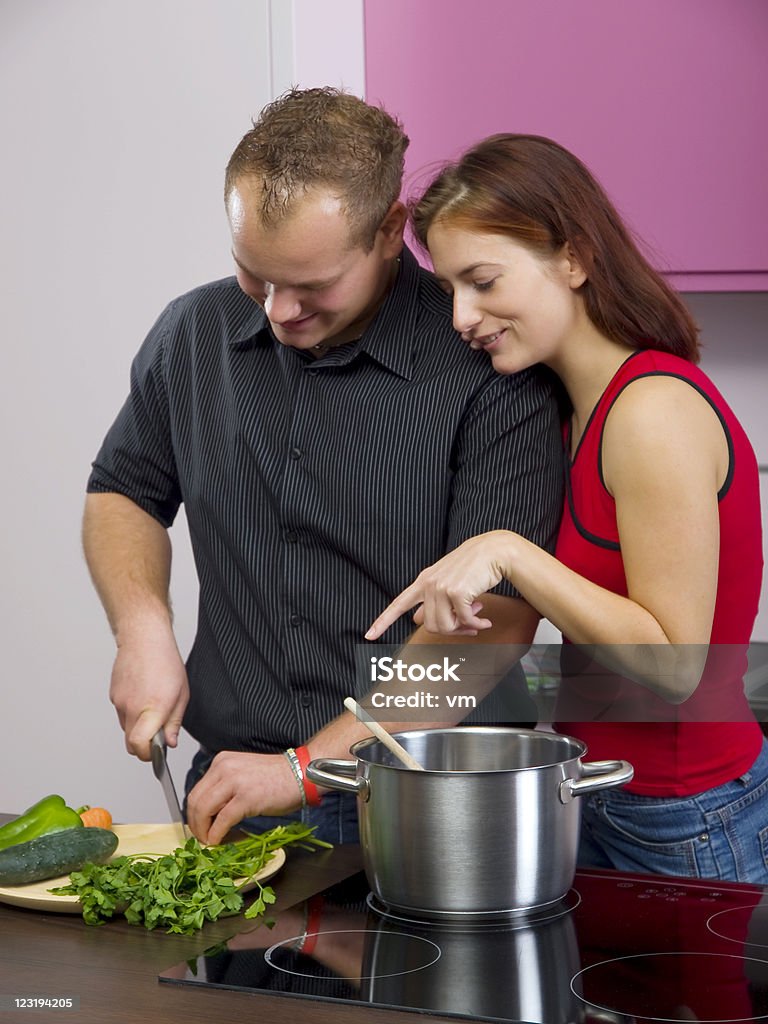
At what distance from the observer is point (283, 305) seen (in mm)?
1321

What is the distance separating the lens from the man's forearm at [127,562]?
1.51 metres

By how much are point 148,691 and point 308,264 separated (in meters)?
0.50

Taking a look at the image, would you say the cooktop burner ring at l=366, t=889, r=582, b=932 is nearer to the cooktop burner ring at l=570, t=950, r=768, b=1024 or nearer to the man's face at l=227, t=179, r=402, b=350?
the cooktop burner ring at l=570, t=950, r=768, b=1024

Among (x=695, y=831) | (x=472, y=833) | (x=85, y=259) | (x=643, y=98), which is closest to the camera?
(x=472, y=833)

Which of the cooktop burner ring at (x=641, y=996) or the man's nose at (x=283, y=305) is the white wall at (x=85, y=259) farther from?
the cooktop burner ring at (x=641, y=996)

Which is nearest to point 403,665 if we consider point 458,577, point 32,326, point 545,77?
point 458,577

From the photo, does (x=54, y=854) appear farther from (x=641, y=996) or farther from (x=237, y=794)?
(x=641, y=996)

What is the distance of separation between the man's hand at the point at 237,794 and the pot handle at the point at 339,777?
6.0 inches

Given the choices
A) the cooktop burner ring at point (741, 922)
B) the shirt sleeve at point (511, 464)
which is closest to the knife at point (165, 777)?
the shirt sleeve at point (511, 464)

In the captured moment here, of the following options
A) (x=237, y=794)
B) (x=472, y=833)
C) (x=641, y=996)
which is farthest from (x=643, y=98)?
(x=641, y=996)

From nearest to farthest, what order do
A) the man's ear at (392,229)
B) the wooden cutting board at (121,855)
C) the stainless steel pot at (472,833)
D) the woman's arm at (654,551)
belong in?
the stainless steel pot at (472,833) < the wooden cutting board at (121,855) < the woman's arm at (654,551) < the man's ear at (392,229)

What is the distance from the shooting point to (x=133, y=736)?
1.33m

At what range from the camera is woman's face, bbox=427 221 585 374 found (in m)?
1.28

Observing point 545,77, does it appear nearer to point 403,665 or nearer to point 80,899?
point 403,665
